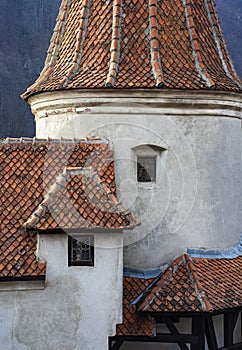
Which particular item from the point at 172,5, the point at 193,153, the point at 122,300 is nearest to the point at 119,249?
the point at 122,300

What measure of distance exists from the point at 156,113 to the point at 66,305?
4530mm

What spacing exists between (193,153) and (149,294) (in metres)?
3.30

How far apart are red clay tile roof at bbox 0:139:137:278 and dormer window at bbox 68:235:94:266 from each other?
1.26 feet

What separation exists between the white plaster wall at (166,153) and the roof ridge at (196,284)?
1.53 ft

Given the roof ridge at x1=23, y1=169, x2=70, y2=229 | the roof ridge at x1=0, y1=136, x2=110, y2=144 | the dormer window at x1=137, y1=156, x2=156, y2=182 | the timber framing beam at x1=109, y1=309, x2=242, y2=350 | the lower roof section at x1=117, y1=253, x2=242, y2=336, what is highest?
the roof ridge at x1=0, y1=136, x2=110, y2=144

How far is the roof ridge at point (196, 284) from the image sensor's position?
13635mm

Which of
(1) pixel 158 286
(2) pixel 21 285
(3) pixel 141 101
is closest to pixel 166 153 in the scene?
(3) pixel 141 101

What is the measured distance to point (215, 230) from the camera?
51.3 ft

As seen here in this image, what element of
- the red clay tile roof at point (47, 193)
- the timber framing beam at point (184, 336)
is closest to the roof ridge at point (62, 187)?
the red clay tile roof at point (47, 193)

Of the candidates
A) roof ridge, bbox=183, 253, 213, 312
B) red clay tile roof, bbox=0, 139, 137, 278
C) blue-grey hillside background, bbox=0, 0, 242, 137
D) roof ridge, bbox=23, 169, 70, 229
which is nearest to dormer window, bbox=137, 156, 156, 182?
red clay tile roof, bbox=0, 139, 137, 278

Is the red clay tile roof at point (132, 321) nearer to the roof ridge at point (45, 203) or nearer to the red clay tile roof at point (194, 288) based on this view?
the red clay tile roof at point (194, 288)

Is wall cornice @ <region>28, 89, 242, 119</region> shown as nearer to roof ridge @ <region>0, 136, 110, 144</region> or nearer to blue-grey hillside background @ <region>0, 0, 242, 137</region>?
roof ridge @ <region>0, 136, 110, 144</region>

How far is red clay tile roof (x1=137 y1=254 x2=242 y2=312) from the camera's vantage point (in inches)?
540

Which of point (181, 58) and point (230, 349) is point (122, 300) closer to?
point (230, 349)
